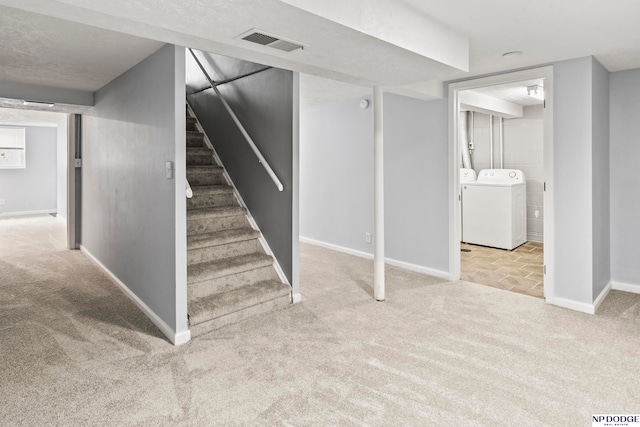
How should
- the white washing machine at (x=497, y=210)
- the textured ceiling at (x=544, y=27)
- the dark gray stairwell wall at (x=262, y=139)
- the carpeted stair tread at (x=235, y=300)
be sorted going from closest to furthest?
the textured ceiling at (x=544, y=27) → the carpeted stair tread at (x=235, y=300) → the dark gray stairwell wall at (x=262, y=139) → the white washing machine at (x=497, y=210)

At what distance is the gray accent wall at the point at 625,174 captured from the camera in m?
3.73

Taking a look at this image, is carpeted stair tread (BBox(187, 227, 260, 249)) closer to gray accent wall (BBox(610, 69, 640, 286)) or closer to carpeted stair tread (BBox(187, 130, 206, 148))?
carpeted stair tread (BBox(187, 130, 206, 148))

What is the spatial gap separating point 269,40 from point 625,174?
360 centimetres

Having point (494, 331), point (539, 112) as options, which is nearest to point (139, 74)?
point (494, 331)

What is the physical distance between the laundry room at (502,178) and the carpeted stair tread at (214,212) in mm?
2792

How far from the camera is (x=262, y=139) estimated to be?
3.87 m

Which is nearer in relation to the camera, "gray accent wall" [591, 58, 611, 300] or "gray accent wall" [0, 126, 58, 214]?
"gray accent wall" [591, 58, 611, 300]

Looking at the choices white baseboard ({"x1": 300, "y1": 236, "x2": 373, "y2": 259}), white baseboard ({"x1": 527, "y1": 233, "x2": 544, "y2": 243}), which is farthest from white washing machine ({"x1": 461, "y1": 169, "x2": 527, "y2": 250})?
white baseboard ({"x1": 300, "y1": 236, "x2": 373, "y2": 259})

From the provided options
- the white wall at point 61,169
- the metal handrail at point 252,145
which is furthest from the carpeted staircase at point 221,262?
the white wall at point 61,169

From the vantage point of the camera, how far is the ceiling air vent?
208cm

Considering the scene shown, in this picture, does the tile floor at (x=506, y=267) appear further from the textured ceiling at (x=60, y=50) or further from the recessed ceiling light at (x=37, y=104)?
the recessed ceiling light at (x=37, y=104)

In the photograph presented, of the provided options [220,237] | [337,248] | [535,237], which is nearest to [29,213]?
[337,248]

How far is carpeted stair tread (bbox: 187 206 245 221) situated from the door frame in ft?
7.19

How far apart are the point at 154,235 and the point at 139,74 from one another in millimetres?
1328
